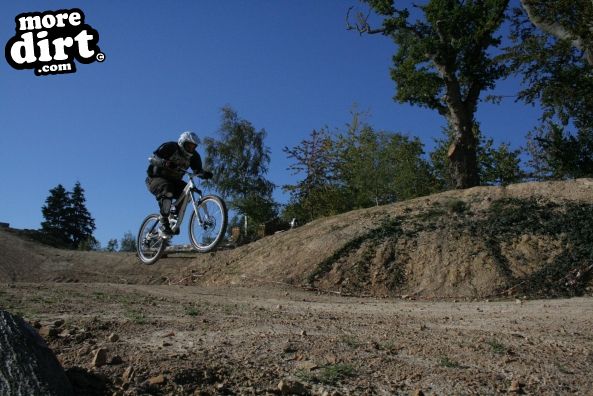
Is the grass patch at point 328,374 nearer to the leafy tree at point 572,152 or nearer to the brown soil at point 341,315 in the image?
the brown soil at point 341,315

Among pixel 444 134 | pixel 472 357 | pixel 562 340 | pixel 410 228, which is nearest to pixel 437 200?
pixel 410 228

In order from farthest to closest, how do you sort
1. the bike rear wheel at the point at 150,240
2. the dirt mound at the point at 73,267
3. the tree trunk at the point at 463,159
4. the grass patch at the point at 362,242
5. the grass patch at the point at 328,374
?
the tree trunk at the point at 463,159 < the dirt mound at the point at 73,267 < the grass patch at the point at 362,242 < the bike rear wheel at the point at 150,240 < the grass patch at the point at 328,374

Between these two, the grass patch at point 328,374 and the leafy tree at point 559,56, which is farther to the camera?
the leafy tree at point 559,56

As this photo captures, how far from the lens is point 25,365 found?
3.34 m

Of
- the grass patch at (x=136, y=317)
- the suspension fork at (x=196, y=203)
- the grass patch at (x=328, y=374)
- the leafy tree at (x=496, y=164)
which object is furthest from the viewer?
the leafy tree at (x=496, y=164)

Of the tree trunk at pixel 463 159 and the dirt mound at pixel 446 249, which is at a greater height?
the tree trunk at pixel 463 159

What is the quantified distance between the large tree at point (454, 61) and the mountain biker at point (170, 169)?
1161 cm

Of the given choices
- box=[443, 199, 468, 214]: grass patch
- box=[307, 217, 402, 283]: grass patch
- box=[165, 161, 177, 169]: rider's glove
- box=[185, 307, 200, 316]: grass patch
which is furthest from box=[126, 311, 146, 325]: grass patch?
box=[443, 199, 468, 214]: grass patch

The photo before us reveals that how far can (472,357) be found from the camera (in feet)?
16.6

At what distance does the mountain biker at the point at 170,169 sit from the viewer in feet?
35.9

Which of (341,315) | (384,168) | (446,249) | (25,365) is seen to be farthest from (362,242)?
(384,168)

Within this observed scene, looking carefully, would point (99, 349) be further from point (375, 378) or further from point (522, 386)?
point (522, 386)

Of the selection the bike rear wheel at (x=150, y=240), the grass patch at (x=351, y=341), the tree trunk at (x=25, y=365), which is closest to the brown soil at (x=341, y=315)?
the grass patch at (x=351, y=341)

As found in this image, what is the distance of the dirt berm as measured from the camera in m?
12.1
